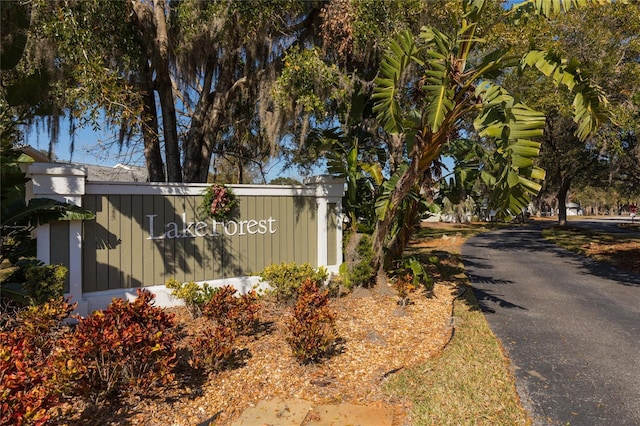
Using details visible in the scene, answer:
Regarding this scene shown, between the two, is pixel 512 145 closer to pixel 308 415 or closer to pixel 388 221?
pixel 388 221

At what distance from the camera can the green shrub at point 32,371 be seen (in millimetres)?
2113

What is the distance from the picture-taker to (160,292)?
18.6 ft

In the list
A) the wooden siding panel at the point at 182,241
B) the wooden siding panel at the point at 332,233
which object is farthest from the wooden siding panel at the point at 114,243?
the wooden siding panel at the point at 332,233

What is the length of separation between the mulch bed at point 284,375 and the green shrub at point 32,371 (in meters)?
0.44

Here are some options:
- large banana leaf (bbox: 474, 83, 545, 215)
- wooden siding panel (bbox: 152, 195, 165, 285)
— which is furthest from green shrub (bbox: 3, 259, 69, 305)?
large banana leaf (bbox: 474, 83, 545, 215)

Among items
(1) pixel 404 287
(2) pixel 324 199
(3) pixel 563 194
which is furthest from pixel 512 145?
(3) pixel 563 194

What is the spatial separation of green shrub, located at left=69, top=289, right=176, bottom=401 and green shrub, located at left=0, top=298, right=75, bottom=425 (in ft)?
0.60

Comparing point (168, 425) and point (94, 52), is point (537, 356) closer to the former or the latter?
point (168, 425)

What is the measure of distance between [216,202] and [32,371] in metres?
3.87

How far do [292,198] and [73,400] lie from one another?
467 centimetres

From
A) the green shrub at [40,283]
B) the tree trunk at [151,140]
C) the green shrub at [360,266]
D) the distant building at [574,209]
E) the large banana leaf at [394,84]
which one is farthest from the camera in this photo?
the distant building at [574,209]

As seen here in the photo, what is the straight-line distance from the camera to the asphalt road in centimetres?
342

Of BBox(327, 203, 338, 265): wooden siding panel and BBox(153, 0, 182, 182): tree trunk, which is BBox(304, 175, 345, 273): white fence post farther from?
BBox(153, 0, 182, 182): tree trunk

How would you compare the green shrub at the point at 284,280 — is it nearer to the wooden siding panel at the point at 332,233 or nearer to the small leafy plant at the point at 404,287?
the wooden siding panel at the point at 332,233
